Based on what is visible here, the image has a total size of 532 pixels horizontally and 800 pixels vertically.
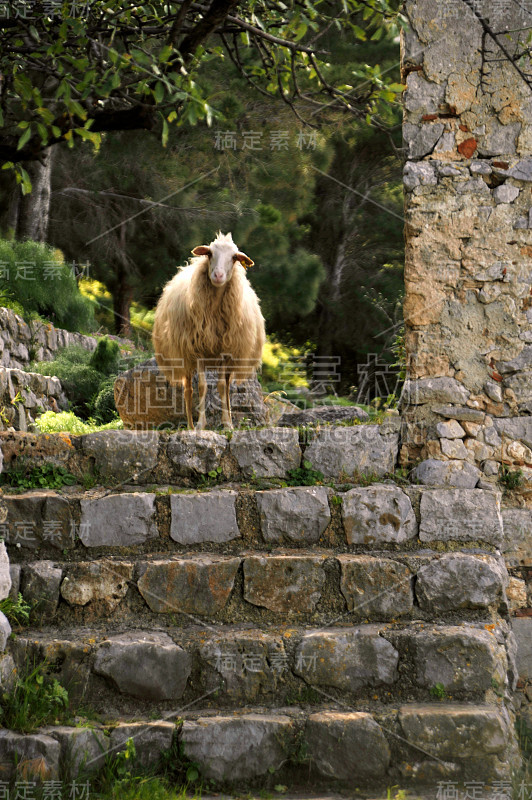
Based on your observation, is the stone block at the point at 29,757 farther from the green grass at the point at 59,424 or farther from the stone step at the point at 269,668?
the green grass at the point at 59,424

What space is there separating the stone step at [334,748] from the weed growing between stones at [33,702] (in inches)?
3.5

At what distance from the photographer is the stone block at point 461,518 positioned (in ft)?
13.1

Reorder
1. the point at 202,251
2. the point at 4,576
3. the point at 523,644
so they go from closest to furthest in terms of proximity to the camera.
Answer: the point at 4,576
the point at 523,644
the point at 202,251

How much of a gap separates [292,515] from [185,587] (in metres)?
0.68

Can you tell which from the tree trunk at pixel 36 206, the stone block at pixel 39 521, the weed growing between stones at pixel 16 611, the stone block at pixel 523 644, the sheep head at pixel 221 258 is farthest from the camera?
the tree trunk at pixel 36 206

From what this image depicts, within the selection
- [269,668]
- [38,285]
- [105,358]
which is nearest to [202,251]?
[269,668]

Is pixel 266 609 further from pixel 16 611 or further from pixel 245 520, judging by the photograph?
pixel 16 611

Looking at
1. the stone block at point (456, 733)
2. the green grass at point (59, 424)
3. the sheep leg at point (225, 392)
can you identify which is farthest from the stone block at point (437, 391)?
the green grass at point (59, 424)

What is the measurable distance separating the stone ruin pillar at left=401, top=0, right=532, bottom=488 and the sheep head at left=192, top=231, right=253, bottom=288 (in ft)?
5.53

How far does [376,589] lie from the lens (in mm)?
3773

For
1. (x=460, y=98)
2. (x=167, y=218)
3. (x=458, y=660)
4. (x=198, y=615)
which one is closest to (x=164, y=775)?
(x=198, y=615)

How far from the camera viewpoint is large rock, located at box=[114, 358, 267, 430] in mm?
7520

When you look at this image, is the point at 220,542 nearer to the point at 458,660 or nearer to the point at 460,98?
the point at 458,660

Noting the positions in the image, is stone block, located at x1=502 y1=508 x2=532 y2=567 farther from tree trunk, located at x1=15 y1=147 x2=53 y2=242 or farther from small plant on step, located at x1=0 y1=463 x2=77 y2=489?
tree trunk, located at x1=15 y1=147 x2=53 y2=242
